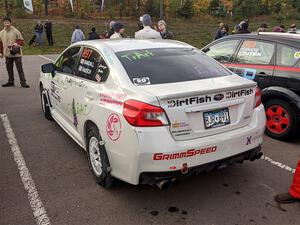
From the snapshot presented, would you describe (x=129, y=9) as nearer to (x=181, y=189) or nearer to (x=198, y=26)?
(x=198, y=26)

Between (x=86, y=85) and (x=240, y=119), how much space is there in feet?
5.73

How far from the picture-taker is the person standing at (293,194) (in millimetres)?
3412

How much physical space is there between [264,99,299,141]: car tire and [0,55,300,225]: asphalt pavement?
0.86ft

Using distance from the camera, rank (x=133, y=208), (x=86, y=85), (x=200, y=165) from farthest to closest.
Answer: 1. (x=86, y=85)
2. (x=133, y=208)
3. (x=200, y=165)

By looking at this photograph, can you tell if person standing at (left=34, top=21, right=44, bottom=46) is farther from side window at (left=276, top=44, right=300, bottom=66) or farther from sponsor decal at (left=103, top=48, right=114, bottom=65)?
sponsor decal at (left=103, top=48, right=114, bottom=65)

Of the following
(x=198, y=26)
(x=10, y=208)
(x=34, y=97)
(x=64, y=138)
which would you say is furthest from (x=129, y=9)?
(x=10, y=208)

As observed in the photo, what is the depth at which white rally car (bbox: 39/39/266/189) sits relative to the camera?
3.06 metres

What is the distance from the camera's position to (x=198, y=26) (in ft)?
103

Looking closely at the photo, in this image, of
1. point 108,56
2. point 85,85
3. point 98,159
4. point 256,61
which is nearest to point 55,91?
point 85,85

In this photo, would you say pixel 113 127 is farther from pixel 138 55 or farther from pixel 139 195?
pixel 138 55

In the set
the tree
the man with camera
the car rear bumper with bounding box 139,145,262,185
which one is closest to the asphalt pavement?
the car rear bumper with bounding box 139,145,262,185

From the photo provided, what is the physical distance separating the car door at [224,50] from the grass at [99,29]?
1625cm

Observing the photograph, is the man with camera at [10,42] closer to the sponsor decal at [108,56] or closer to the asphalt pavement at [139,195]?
the asphalt pavement at [139,195]

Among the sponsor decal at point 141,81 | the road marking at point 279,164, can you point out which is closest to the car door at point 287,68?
the road marking at point 279,164
